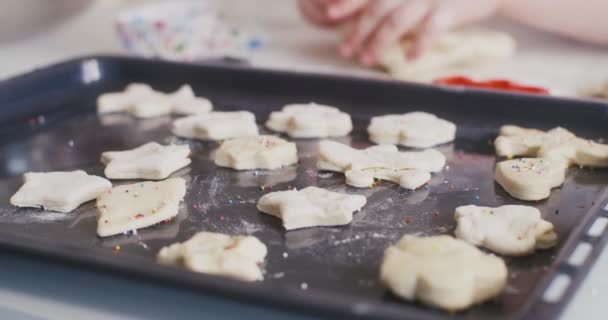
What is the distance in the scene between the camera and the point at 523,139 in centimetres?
112

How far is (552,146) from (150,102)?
652mm

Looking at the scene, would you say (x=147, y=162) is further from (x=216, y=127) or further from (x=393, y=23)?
(x=393, y=23)

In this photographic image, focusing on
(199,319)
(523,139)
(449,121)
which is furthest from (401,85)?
(199,319)

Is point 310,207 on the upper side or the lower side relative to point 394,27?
lower

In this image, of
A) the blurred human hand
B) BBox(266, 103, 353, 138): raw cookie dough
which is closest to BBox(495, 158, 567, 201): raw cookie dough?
BBox(266, 103, 353, 138): raw cookie dough

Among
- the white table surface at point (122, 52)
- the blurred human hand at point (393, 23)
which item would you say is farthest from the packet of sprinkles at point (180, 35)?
the blurred human hand at point (393, 23)

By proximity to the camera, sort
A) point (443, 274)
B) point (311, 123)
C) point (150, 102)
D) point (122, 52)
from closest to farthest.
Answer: point (443, 274)
point (311, 123)
point (150, 102)
point (122, 52)

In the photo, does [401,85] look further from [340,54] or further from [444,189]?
[340,54]

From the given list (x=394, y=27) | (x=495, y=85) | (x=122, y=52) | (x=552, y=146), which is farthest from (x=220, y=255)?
(x=122, y=52)

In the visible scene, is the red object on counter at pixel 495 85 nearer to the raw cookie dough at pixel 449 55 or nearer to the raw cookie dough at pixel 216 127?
the raw cookie dough at pixel 449 55

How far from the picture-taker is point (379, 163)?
3.43 ft

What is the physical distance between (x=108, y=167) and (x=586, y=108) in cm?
69

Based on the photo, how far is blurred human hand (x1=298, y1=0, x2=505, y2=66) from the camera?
1646mm

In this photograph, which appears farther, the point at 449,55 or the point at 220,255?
the point at 449,55
